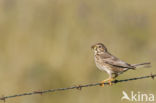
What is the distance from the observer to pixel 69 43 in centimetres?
2577

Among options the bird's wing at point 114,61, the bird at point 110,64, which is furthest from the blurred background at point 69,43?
the bird's wing at point 114,61

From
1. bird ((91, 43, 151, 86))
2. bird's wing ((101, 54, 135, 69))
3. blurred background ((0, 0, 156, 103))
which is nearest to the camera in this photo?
bird's wing ((101, 54, 135, 69))

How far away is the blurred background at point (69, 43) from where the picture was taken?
2253 cm

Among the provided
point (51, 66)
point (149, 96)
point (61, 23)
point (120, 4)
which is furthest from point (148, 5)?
point (149, 96)

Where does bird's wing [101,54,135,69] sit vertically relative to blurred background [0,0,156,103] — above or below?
below

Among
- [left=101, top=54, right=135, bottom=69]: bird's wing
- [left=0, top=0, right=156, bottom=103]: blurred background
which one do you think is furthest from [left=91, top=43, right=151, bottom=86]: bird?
[left=0, top=0, right=156, bottom=103]: blurred background

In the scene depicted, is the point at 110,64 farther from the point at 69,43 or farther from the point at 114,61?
the point at 69,43

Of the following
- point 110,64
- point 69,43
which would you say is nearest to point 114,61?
point 110,64

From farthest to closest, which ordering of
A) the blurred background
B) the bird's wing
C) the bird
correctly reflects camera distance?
the blurred background
the bird
the bird's wing

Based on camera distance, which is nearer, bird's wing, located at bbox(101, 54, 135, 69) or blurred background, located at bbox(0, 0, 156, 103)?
bird's wing, located at bbox(101, 54, 135, 69)

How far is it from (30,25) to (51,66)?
273cm

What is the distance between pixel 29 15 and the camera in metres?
27.5

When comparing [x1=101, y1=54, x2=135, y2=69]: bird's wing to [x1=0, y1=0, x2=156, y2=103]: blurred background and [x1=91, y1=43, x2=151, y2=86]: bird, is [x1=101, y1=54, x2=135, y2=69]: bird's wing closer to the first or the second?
[x1=91, y1=43, x2=151, y2=86]: bird

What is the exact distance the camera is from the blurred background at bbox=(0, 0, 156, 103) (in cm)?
2253
